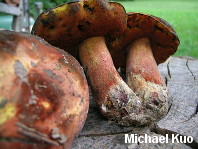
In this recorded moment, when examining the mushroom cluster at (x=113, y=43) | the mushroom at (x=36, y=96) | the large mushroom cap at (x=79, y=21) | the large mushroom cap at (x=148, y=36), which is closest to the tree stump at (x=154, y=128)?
the mushroom cluster at (x=113, y=43)

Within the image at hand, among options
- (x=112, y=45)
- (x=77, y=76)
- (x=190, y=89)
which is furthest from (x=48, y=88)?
(x=190, y=89)

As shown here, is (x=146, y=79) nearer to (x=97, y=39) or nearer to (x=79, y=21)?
(x=97, y=39)

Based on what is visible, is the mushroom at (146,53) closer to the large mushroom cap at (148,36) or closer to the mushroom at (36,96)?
the large mushroom cap at (148,36)

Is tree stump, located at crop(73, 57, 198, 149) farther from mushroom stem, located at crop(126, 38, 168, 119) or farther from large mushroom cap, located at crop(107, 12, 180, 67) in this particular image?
large mushroom cap, located at crop(107, 12, 180, 67)

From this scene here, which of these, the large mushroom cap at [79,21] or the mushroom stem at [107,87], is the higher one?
the large mushroom cap at [79,21]

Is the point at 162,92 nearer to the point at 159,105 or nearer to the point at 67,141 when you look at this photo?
the point at 159,105

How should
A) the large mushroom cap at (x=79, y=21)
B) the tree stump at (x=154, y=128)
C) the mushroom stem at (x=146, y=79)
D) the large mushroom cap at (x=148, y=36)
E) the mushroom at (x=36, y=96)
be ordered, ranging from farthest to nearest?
the large mushroom cap at (x=148, y=36)
the mushroom stem at (x=146, y=79)
the large mushroom cap at (x=79, y=21)
the tree stump at (x=154, y=128)
the mushroom at (x=36, y=96)

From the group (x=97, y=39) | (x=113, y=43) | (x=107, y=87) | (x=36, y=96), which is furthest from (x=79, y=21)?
(x=36, y=96)

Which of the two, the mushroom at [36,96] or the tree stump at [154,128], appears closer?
the mushroom at [36,96]
